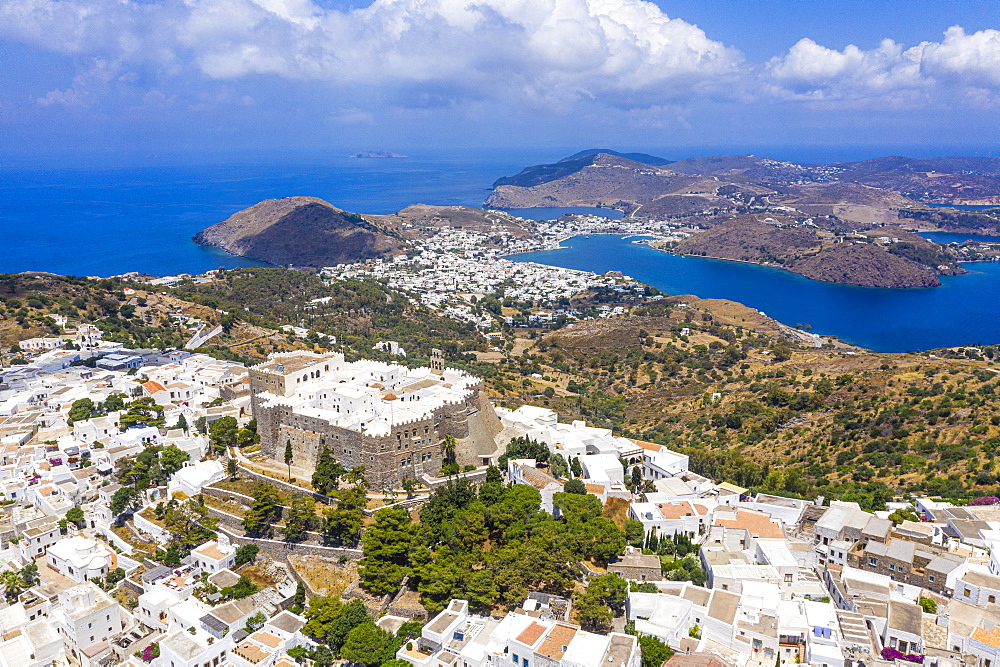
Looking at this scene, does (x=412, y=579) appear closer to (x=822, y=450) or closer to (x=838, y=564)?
(x=838, y=564)

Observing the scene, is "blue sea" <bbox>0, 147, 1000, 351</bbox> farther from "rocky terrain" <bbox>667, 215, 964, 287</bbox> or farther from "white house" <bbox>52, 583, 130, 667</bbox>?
"white house" <bbox>52, 583, 130, 667</bbox>

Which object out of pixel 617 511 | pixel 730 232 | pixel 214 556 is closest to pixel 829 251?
pixel 730 232

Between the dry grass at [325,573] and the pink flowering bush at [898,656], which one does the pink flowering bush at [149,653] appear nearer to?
the dry grass at [325,573]

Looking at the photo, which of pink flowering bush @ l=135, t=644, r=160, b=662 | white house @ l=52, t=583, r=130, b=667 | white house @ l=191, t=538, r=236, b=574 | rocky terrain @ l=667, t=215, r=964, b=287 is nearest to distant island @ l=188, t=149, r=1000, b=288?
rocky terrain @ l=667, t=215, r=964, b=287

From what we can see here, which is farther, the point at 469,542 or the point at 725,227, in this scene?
the point at 725,227

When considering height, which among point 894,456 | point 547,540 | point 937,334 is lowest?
point 937,334

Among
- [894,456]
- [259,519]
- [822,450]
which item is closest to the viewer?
[259,519]

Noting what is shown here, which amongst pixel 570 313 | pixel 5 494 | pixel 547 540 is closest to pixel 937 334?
pixel 570 313
